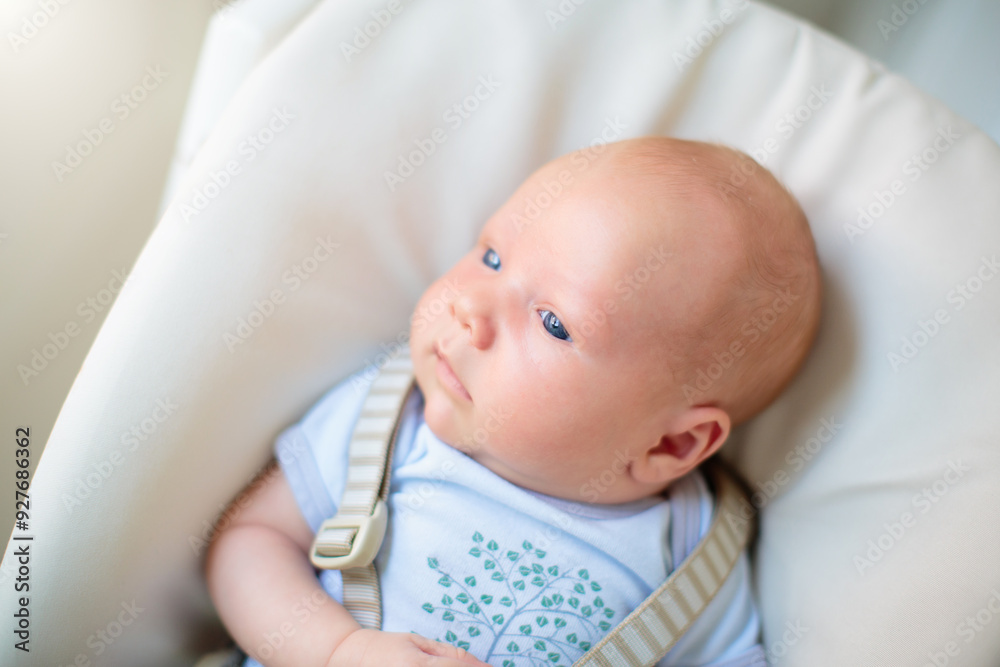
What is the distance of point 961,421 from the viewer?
732 millimetres

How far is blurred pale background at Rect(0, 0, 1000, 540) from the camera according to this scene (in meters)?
0.83

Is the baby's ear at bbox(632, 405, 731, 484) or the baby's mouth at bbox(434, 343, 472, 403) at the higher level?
the baby's ear at bbox(632, 405, 731, 484)

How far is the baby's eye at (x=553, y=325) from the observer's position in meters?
0.73

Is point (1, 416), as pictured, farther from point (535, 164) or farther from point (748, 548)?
point (748, 548)

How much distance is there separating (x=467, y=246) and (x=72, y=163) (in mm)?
506

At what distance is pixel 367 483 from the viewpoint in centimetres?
79

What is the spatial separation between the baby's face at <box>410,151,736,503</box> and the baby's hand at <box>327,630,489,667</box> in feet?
0.66

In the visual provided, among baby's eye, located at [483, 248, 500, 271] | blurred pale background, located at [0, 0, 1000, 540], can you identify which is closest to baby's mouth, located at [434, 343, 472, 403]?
baby's eye, located at [483, 248, 500, 271]

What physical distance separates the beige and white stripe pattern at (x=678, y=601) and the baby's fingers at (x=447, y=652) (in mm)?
111

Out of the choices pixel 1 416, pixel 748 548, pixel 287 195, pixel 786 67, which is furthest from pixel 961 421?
pixel 1 416

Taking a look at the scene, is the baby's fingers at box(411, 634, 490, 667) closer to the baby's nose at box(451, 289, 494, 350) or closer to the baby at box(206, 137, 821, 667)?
the baby at box(206, 137, 821, 667)

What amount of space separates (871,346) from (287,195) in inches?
26.9

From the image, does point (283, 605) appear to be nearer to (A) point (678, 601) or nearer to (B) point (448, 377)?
(B) point (448, 377)

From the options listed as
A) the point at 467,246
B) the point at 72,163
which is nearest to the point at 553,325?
the point at 467,246
